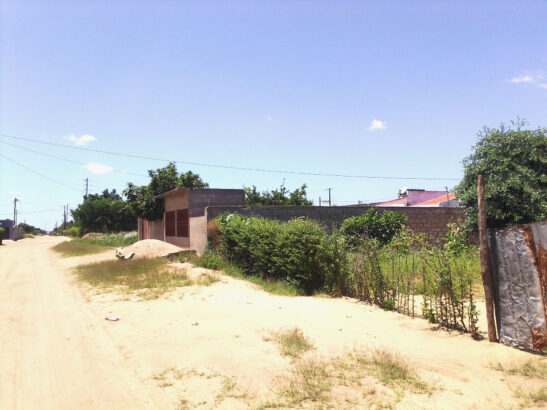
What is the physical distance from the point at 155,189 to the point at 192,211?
8979 millimetres

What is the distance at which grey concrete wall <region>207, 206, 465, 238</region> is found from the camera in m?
15.9

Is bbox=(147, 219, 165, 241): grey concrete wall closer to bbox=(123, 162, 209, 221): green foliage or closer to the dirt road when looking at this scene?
bbox=(123, 162, 209, 221): green foliage

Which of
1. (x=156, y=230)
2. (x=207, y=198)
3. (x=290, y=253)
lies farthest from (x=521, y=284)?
(x=156, y=230)

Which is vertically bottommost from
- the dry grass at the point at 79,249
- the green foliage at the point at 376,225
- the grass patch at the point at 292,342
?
the grass patch at the point at 292,342

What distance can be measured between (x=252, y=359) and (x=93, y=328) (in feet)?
11.1

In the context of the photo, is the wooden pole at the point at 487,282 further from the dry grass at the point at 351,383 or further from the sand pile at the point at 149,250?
the sand pile at the point at 149,250

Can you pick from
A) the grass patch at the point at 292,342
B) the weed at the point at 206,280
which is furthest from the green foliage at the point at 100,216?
the grass patch at the point at 292,342

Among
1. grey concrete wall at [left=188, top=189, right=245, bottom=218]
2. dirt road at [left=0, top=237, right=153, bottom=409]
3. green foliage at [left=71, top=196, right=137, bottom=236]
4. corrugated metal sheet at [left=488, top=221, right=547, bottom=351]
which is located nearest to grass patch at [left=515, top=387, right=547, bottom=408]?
corrugated metal sheet at [left=488, top=221, right=547, bottom=351]

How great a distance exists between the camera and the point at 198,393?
13.9 feet

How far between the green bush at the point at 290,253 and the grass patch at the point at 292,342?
292 cm

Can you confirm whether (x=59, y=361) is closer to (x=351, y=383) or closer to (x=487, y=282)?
(x=351, y=383)

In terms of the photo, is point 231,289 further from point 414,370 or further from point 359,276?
point 414,370

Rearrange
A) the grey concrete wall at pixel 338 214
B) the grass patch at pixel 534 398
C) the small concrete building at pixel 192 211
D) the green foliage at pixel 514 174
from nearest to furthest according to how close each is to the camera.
A: the grass patch at pixel 534 398, the green foliage at pixel 514 174, the grey concrete wall at pixel 338 214, the small concrete building at pixel 192 211

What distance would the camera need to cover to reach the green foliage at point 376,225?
16391mm
